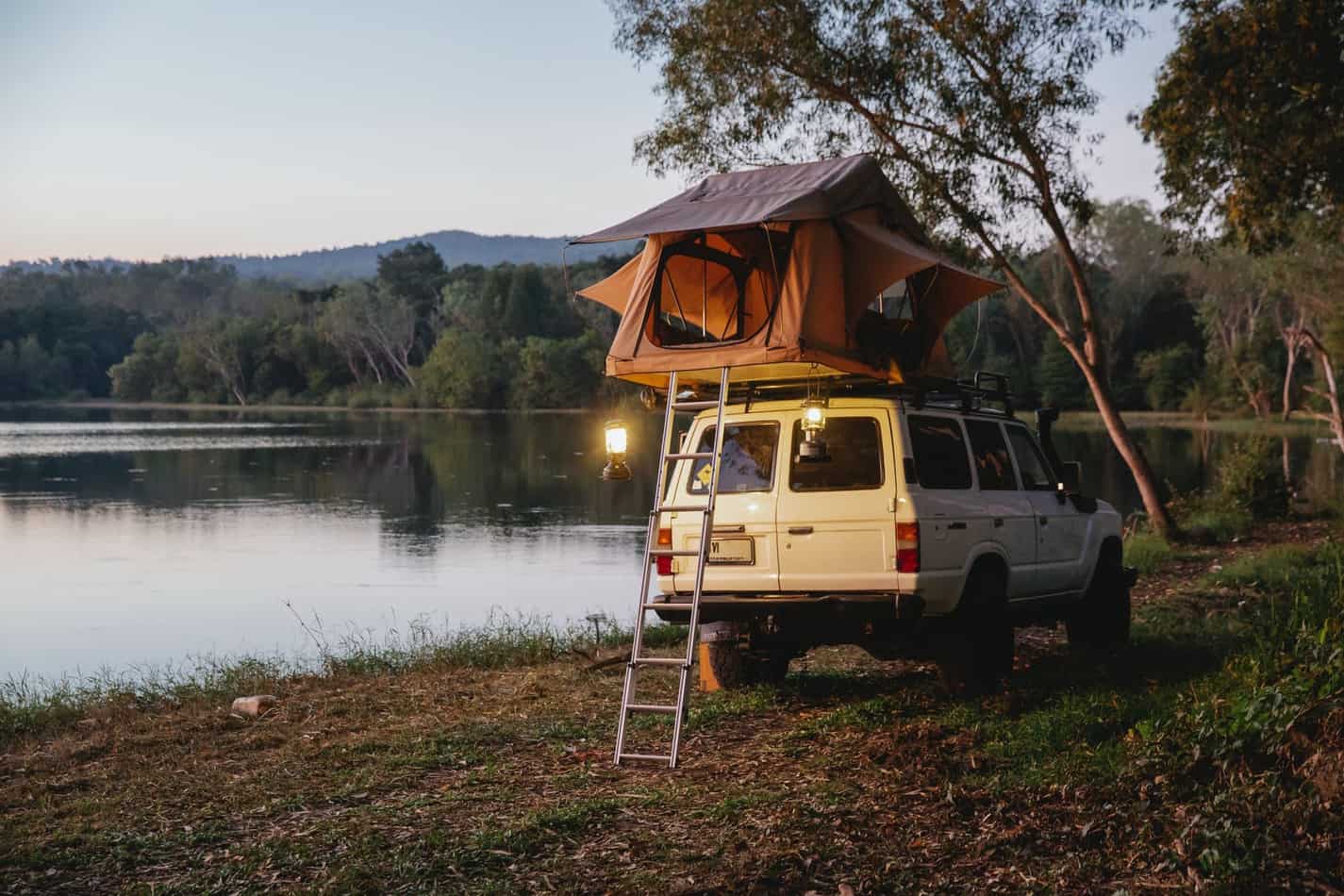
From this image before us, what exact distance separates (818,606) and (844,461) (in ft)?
3.12

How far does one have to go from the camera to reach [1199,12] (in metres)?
16.4

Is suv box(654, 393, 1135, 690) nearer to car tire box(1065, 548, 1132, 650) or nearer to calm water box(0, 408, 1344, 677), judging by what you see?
car tire box(1065, 548, 1132, 650)

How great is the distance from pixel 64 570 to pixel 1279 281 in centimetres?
4882

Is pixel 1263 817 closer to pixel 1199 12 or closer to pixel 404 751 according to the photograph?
pixel 404 751

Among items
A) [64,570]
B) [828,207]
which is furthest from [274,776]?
[64,570]

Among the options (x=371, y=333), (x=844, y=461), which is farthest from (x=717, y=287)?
(x=371, y=333)

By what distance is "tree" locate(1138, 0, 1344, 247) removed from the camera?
15539 millimetres

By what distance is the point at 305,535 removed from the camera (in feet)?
96.4

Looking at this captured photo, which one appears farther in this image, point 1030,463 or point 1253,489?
point 1253,489

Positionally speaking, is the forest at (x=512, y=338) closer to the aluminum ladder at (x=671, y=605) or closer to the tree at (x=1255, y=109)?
the tree at (x=1255, y=109)

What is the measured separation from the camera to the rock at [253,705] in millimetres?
9711

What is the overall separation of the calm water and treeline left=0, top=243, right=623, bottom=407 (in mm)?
38254

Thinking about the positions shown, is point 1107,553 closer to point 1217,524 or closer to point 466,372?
point 1217,524

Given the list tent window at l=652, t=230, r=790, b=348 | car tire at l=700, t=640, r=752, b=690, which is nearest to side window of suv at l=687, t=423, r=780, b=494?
tent window at l=652, t=230, r=790, b=348
